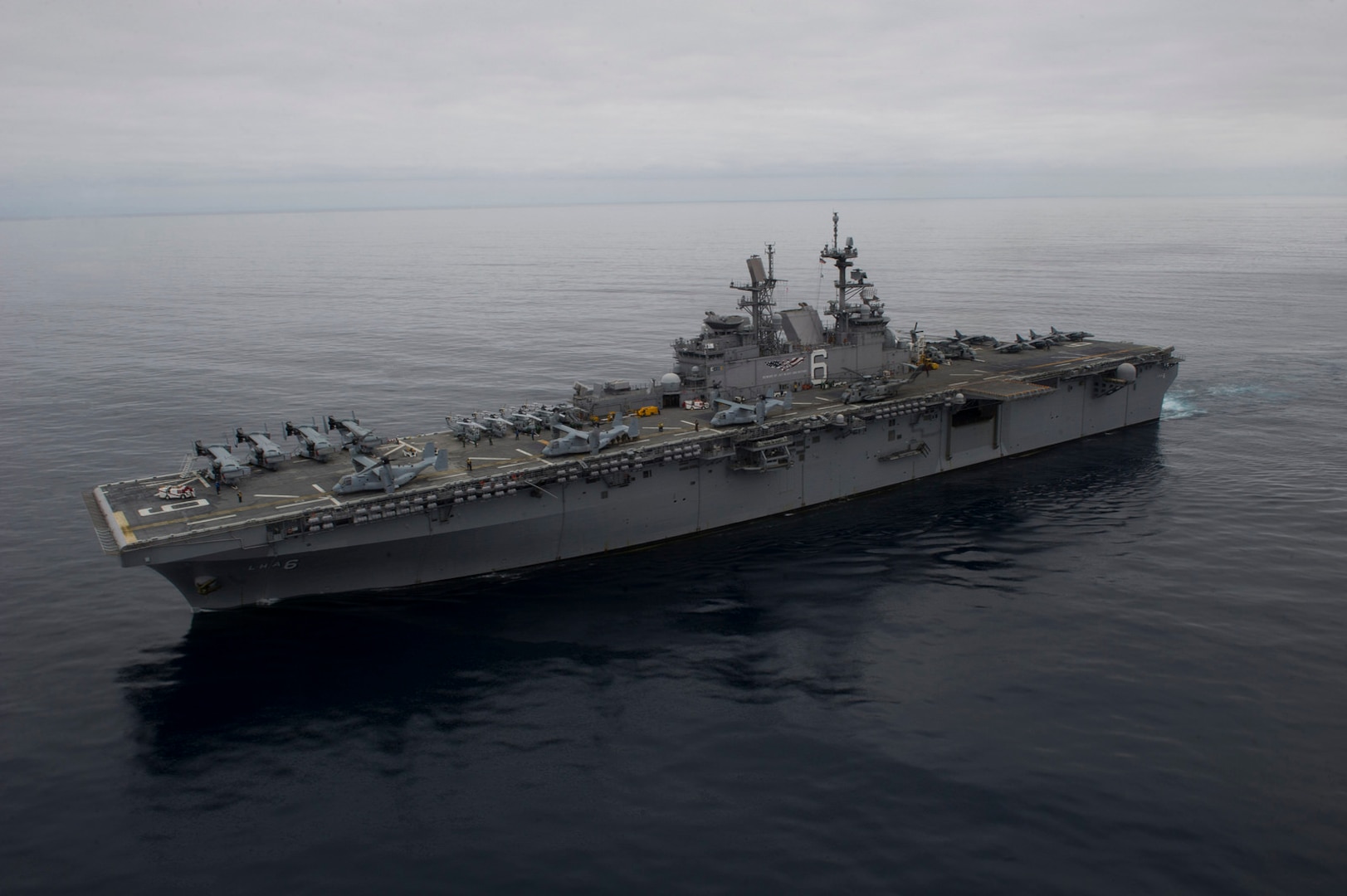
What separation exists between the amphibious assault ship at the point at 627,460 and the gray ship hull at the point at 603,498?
6 centimetres

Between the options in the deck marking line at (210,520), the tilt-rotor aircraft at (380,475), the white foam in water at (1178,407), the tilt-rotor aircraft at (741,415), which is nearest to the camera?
the deck marking line at (210,520)

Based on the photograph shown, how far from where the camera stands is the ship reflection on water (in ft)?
58.4

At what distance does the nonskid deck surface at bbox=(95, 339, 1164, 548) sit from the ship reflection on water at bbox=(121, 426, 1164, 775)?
2.71 m

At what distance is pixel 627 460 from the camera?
25.0 metres

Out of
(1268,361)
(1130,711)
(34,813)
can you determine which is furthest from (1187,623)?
(1268,361)

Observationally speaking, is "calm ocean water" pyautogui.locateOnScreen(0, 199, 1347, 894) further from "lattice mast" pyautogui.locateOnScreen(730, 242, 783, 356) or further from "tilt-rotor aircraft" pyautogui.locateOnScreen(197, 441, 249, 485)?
"lattice mast" pyautogui.locateOnScreen(730, 242, 783, 356)

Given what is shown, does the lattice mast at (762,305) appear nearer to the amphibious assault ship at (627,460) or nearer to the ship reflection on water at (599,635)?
the amphibious assault ship at (627,460)

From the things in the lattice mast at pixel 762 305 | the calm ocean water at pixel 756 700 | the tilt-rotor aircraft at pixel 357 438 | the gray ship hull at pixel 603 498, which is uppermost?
the lattice mast at pixel 762 305

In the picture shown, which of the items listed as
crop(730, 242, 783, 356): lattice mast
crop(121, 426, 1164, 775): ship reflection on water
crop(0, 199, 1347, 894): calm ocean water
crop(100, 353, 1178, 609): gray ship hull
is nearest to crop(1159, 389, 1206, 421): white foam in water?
crop(0, 199, 1347, 894): calm ocean water

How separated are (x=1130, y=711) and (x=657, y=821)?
9680 millimetres

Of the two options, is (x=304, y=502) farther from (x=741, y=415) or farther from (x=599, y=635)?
(x=741, y=415)

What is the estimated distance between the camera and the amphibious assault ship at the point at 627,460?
869 inches

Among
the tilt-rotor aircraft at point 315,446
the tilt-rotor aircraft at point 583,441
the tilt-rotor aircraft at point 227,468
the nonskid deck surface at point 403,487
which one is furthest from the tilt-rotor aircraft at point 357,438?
the tilt-rotor aircraft at point 583,441

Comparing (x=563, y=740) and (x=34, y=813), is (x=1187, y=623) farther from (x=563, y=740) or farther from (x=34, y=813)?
(x=34, y=813)
